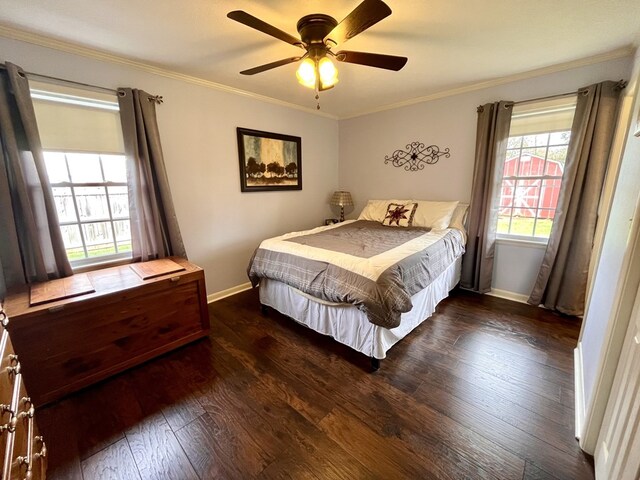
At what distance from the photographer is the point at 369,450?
131cm

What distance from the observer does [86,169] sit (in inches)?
84.3

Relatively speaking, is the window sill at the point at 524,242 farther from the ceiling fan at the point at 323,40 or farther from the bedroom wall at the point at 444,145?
the ceiling fan at the point at 323,40

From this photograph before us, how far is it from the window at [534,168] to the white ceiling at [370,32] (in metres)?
0.43

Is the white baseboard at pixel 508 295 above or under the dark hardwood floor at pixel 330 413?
above

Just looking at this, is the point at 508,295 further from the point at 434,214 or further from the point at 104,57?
the point at 104,57

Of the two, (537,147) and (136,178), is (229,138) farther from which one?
(537,147)

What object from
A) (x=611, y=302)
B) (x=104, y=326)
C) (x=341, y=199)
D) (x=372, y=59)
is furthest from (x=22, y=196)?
(x=611, y=302)

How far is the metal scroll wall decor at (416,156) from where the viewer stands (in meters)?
3.24

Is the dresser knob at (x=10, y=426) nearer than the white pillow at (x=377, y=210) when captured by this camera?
Yes

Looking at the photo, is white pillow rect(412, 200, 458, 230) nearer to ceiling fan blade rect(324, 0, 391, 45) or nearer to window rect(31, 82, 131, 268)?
ceiling fan blade rect(324, 0, 391, 45)

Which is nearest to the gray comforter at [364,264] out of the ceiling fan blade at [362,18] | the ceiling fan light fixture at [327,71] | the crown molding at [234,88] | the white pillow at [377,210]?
the white pillow at [377,210]

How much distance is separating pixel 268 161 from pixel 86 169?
1.76 metres

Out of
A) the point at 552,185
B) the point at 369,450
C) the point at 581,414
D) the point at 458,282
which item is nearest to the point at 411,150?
the point at 552,185

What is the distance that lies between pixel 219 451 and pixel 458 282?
9.56 ft
